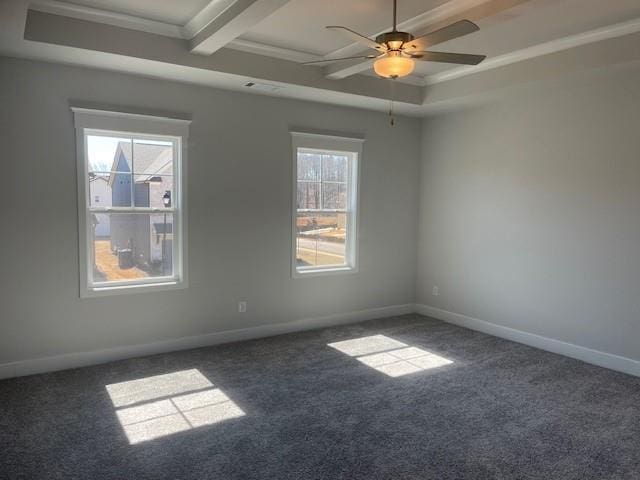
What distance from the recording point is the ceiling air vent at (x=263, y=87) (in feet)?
14.9

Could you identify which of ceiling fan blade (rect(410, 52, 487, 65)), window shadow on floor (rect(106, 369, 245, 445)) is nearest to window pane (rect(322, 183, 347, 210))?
window shadow on floor (rect(106, 369, 245, 445))

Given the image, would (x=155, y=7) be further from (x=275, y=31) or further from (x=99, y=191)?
(x=99, y=191)

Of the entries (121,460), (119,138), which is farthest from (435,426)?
(119,138)

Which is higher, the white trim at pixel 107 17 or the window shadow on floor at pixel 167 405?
the white trim at pixel 107 17

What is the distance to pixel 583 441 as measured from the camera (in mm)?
3031

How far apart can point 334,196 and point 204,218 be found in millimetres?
1653

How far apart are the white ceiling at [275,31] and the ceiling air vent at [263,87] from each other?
0.37 ft

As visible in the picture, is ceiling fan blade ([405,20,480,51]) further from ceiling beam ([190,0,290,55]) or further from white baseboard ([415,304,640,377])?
white baseboard ([415,304,640,377])

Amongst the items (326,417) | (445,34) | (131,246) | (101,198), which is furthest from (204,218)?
(445,34)

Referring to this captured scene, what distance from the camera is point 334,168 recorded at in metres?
5.68

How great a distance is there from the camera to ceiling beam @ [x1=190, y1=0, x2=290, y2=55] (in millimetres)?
2994

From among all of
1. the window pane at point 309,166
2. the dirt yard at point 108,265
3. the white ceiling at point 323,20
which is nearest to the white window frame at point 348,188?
the window pane at point 309,166

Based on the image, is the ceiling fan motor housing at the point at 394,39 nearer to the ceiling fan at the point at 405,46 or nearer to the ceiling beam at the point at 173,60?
the ceiling fan at the point at 405,46

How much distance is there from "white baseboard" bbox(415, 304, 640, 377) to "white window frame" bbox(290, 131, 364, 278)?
1.26 metres
